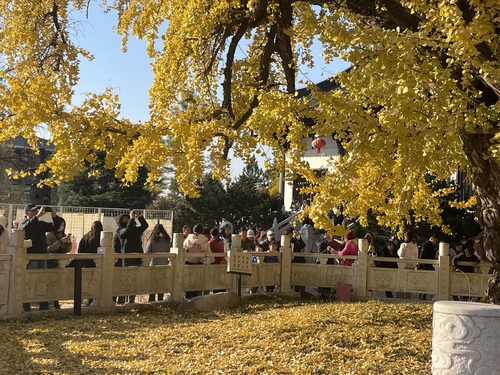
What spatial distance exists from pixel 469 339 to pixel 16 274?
24.4 ft

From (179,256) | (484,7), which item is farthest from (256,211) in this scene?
(484,7)

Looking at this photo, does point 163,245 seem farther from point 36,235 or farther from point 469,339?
point 469,339

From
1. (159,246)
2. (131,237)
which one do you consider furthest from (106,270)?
(159,246)

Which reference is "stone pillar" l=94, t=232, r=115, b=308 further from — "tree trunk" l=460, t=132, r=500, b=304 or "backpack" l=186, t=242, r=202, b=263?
"tree trunk" l=460, t=132, r=500, b=304

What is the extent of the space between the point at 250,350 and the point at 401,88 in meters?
3.79

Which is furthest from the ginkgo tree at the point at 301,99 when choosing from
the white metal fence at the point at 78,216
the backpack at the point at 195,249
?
the white metal fence at the point at 78,216

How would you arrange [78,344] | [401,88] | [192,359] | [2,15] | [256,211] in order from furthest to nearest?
[256,211]
[2,15]
[78,344]
[192,359]
[401,88]

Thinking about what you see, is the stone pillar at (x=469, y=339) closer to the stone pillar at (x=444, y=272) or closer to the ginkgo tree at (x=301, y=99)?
the ginkgo tree at (x=301, y=99)

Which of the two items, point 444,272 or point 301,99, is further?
point 444,272

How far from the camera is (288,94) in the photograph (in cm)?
966

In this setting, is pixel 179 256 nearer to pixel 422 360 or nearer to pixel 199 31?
pixel 199 31

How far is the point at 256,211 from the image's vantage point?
97.7 feet

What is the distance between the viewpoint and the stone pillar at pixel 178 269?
13125 millimetres

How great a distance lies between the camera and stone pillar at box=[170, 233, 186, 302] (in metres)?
13.1
